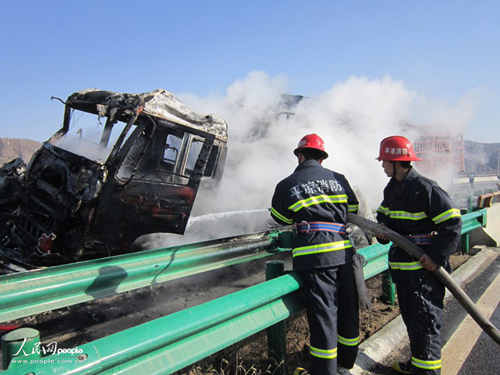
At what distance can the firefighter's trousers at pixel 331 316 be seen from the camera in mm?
2277

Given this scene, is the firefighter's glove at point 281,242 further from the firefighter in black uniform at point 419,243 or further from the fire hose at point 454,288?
the fire hose at point 454,288

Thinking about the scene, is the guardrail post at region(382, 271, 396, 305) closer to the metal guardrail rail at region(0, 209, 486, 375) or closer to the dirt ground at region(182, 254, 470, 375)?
the dirt ground at region(182, 254, 470, 375)

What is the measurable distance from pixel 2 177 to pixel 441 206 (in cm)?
477

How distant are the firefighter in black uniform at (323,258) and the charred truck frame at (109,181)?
7.14 feet

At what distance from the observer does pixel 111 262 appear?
2412mm

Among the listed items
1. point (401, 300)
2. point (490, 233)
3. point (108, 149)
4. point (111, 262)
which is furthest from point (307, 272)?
point (490, 233)

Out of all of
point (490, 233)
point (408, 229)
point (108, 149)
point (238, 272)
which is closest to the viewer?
point (408, 229)

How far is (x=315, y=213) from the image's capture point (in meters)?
2.48

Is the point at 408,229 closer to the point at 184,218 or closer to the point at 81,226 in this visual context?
the point at 184,218

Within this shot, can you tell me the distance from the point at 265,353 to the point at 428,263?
1383 millimetres

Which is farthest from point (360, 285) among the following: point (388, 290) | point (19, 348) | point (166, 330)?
point (19, 348)

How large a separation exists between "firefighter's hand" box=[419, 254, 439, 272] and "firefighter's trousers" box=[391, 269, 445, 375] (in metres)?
0.11

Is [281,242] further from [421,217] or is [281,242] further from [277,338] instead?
[421,217]

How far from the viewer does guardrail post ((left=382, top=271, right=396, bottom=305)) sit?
12.7ft
